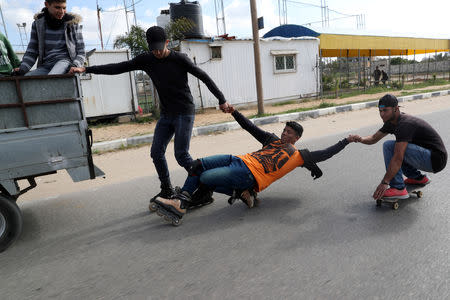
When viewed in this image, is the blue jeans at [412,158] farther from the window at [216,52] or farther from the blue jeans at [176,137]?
the window at [216,52]

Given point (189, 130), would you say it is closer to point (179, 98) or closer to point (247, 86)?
point (179, 98)

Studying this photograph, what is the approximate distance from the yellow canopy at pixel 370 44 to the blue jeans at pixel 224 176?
15.2 metres

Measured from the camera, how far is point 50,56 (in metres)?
3.33

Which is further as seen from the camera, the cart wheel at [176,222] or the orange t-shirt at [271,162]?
the orange t-shirt at [271,162]

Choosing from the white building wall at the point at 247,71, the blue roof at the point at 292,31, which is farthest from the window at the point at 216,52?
the blue roof at the point at 292,31

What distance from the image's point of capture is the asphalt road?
2135mm

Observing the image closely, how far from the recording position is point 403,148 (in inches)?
124

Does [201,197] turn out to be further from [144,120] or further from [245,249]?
[144,120]

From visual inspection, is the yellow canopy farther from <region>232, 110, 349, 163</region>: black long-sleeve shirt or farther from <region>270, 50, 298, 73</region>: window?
<region>232, 110, 349, 163</region>: black long-sleeve shirt

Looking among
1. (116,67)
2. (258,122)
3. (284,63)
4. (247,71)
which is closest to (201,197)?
(116,67)

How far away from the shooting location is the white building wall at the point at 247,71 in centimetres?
1271

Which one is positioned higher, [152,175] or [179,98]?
[179,98]

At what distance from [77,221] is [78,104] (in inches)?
49.0

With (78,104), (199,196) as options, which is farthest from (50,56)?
(199,196)
